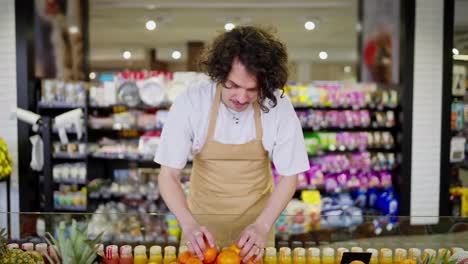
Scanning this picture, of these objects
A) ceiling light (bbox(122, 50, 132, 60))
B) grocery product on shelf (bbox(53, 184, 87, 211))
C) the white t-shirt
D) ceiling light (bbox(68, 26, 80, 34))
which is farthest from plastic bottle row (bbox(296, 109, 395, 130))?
ceiling light (bbox(122, 50, 132, 60))

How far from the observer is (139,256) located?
2.12 meters

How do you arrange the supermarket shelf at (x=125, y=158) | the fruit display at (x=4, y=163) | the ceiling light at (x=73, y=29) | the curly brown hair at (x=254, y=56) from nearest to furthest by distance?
the curly brown hair at (x=254, y=56) < the fruit display at (x=4, y=163) < the supermarket shelf at (x=125, y=158) < the ceiling light at (x=73, y=29)

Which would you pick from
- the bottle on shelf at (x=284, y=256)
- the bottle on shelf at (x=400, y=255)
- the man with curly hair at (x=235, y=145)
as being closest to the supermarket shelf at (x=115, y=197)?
the man with curly hair at (x=235, y=145)

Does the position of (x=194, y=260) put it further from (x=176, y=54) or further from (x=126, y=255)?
Result: (x=176, y=54)

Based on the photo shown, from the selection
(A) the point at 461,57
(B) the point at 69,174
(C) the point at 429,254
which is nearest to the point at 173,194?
(C) the point at 429,254

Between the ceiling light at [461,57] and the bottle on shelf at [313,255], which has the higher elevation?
the ceiling light at [461,57]

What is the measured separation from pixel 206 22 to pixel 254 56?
8.16 meters

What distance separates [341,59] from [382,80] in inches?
250

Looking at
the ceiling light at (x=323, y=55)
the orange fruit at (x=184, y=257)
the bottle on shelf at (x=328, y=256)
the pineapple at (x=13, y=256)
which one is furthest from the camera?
the ceiling light at (x=323, y=55)

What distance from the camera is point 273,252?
215 centimetres

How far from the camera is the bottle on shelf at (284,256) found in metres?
2.15

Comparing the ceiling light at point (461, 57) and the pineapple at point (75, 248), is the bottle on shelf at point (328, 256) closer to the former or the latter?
the pineapple at point (75, 248)

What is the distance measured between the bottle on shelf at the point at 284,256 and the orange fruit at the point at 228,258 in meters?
0.31

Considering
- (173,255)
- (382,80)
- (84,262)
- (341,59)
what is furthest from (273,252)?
(341,59)
